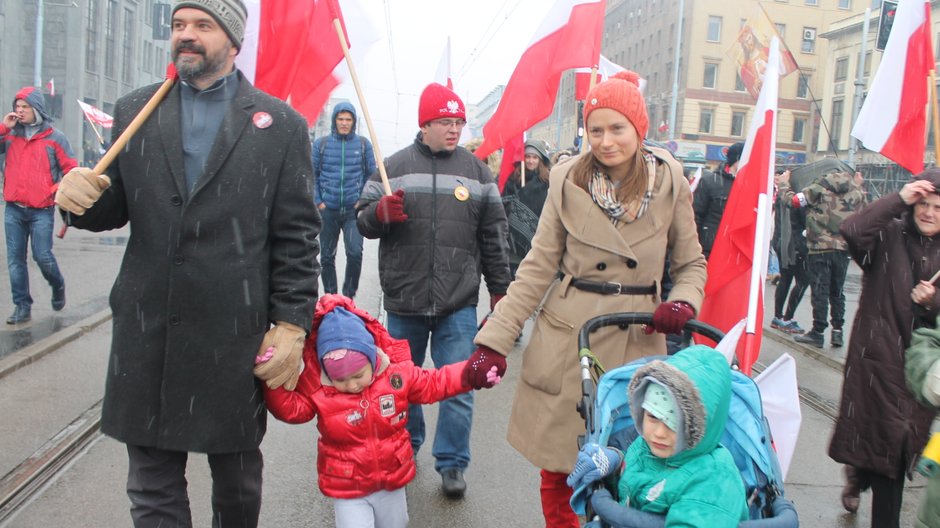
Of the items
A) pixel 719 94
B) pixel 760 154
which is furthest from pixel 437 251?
pixel 719 94

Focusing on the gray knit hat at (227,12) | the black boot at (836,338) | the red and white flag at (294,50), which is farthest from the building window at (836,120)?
the gray knit hat at (227,12)

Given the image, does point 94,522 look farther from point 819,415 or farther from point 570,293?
point 819,415

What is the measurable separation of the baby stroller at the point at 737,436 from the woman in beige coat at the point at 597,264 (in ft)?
0.82

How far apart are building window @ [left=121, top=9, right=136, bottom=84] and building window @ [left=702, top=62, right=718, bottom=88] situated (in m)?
39.2

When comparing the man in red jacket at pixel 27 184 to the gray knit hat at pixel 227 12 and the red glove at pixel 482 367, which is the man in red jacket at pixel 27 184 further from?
the red glove at pixel 482 367

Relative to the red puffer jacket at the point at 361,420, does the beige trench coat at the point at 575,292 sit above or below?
above

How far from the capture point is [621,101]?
10.6 feet

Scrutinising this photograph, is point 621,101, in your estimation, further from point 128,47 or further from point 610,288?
point 128,47

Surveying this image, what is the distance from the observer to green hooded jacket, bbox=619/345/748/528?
2.32 m

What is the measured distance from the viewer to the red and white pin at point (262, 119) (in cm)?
294

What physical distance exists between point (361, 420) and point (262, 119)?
121 centimetres

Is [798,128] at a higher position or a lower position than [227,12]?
higher

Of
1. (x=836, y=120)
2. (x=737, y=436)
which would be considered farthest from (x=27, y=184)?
(x=836, y=120)

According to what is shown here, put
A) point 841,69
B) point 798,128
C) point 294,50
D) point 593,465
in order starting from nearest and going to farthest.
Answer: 1. point 593,465
2. point 294,50
3. point 841,69
4. point 798,128
